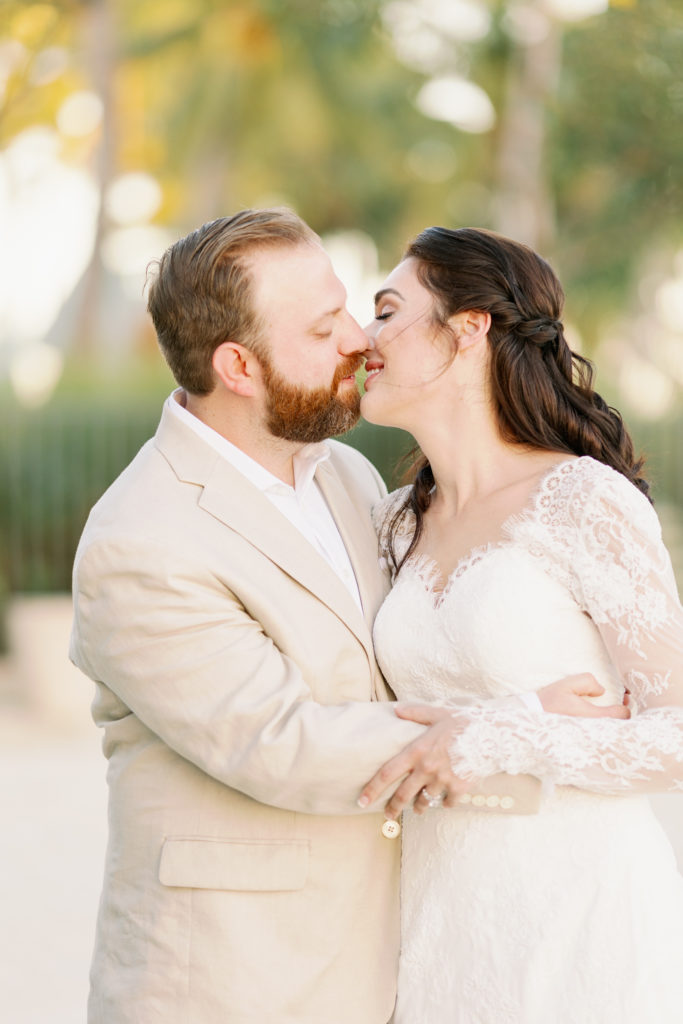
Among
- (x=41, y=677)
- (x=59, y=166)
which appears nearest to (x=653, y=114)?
(x=41, y=677)

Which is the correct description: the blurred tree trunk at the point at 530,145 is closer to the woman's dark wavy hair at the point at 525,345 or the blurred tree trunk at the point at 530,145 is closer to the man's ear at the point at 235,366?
the woman's dark wavy hair at the point at 525,345

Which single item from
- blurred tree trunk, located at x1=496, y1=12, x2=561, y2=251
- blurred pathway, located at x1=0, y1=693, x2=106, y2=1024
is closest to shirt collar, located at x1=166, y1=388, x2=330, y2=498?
blurred pathway, located at x1=0, y1=693, x2=106, y2=1024

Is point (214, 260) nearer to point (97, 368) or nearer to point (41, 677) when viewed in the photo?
point (41, 677)

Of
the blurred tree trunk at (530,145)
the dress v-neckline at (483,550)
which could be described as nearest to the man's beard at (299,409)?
the dress v-neckline at (483,550)

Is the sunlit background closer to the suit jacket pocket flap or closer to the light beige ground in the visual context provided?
the light beige ground

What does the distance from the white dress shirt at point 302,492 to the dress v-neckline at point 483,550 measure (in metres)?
0.19

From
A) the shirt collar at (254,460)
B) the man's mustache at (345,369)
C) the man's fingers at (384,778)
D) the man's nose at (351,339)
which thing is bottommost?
the man's fingers at (384,778)

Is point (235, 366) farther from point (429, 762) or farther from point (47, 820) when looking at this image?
point (47, 820)

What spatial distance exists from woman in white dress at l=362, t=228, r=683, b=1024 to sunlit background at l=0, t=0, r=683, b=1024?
2.67 m

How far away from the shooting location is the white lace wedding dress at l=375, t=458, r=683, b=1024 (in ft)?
9.18

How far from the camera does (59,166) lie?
24688mm

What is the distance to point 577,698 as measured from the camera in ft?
9.39

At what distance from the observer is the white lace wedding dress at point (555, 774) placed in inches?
110

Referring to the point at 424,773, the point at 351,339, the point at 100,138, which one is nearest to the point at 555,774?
the point at 424,773
